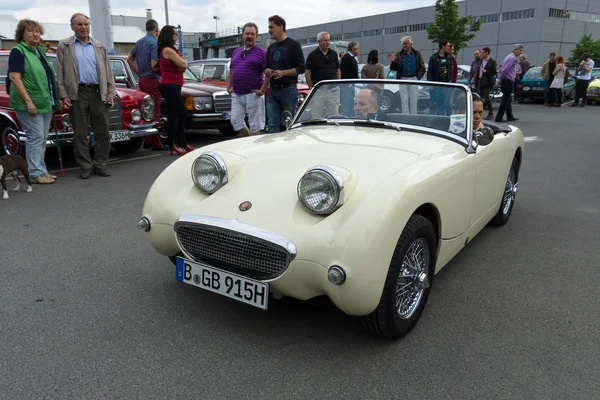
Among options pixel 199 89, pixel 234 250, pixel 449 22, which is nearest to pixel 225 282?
pixel 234 250

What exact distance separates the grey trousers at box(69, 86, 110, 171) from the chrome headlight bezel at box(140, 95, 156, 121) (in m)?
1.06

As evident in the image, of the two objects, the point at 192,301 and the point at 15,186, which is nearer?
the point at 192,301

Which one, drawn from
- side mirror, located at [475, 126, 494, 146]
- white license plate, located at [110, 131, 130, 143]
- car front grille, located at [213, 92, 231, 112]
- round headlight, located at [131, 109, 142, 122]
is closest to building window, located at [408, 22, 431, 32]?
Result: car front grille, located at [213, 92, 231, 112]

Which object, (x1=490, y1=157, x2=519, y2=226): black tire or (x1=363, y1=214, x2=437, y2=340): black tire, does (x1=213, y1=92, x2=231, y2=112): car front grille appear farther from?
(x1=363, y1=214, x2=437, y2=340): black tire

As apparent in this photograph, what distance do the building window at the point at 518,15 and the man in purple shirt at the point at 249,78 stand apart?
2011 inches

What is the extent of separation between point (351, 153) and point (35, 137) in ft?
15.5

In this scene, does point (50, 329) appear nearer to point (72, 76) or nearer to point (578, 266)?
point (578, 266)

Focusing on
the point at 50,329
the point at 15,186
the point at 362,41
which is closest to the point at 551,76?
the point at 15,186

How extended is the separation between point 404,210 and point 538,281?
5.47 feet

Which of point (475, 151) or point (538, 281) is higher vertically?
point (475, 151)

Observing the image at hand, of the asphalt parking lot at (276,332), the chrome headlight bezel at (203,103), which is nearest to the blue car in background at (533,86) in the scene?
the chrome headlight bezel at (203,103)

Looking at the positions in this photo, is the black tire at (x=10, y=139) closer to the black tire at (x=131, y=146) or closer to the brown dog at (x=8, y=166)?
the brown dog at (x=8, y=166)

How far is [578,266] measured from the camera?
3.75 metres

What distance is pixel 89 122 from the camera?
6852mm
